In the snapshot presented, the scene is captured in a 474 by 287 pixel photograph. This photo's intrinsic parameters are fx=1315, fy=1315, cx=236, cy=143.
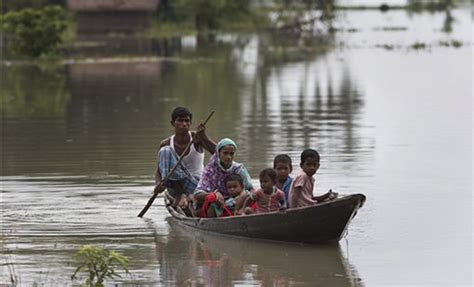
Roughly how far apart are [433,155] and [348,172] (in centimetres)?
202

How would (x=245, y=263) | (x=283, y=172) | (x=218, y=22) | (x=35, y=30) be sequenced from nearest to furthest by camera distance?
(x=245, y=263)
(x=283, y=172)
(x=35, y=30)
(x=218, y=22)

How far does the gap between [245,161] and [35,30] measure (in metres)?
26.7

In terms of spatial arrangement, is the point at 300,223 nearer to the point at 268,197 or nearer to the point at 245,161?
the point at 268,197

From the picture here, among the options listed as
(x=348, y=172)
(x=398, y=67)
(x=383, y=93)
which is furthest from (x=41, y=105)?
(x=398, y=67)

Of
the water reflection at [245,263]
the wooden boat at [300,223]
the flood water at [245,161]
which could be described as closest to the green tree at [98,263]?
the flood water at [245,161]

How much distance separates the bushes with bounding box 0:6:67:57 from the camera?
139ft

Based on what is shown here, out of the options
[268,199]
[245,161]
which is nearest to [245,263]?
[268,199]

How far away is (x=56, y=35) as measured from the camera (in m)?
43.1

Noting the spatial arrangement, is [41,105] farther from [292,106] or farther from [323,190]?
[323,190]

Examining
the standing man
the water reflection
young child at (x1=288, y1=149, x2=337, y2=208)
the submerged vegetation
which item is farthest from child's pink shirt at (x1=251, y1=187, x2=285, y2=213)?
the submerged vegetation

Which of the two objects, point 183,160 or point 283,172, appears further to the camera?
point 183,160

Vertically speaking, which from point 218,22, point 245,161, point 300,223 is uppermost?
point 300,223

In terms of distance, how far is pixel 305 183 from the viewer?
11234 millimetres

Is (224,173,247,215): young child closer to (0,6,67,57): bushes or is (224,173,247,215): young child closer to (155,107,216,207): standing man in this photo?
(155,107,216,207): standing man
